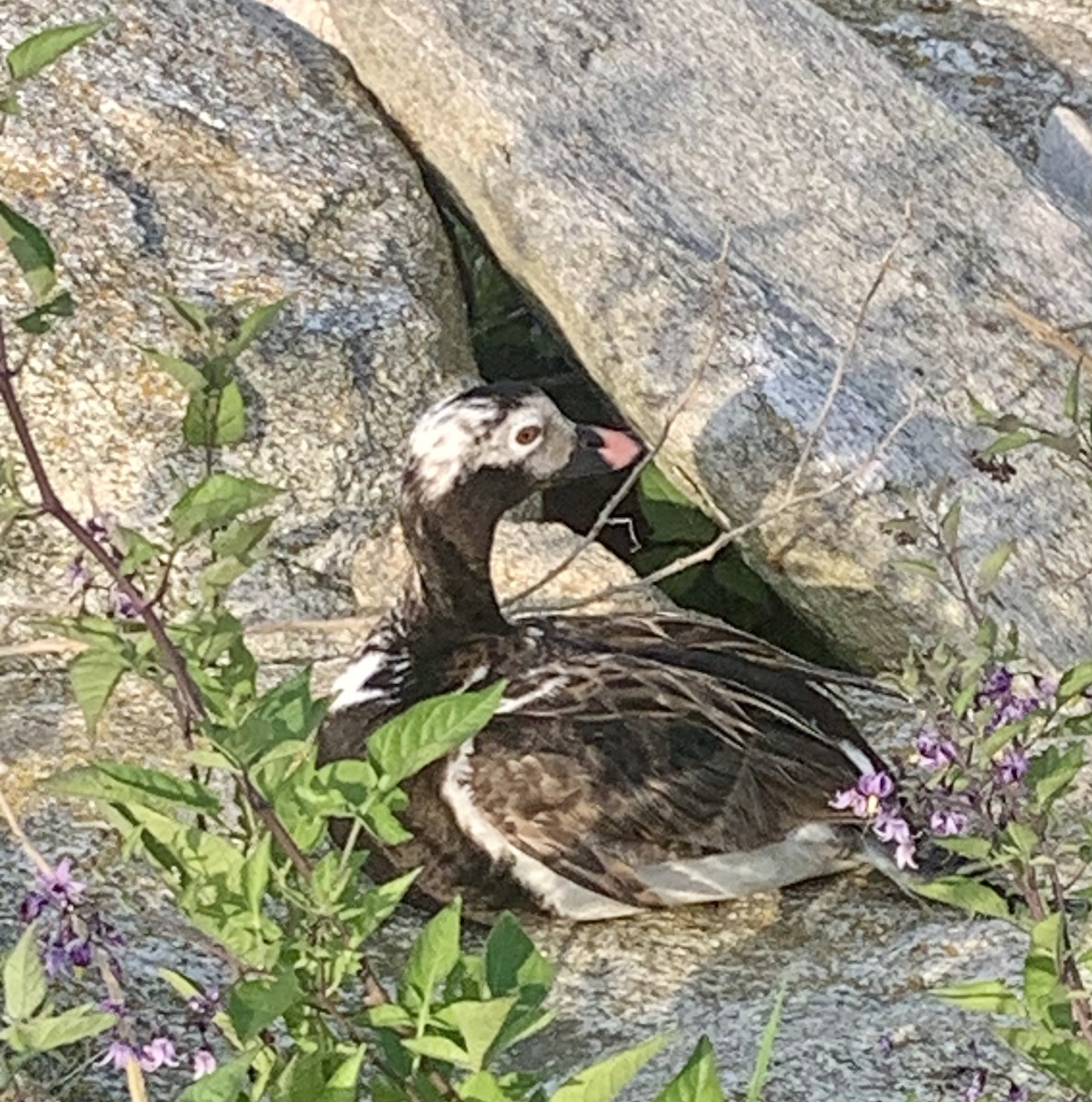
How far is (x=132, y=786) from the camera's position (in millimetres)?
2098

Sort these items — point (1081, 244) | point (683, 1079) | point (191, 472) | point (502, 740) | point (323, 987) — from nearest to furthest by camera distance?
1. point (683, 1079)
2. point (323, 987)
3. point (502, 740)
4. point (191, 472)
5. point (1081, 244)

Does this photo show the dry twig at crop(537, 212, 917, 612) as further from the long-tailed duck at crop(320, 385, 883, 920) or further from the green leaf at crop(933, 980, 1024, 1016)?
the green leaf at crop(933, 980, 1024, 1016)

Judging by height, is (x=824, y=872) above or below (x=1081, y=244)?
below

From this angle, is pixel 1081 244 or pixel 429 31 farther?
pixel 1081 244

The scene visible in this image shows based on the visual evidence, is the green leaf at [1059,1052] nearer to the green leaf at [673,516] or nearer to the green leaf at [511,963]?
the green leaf at [511,963]

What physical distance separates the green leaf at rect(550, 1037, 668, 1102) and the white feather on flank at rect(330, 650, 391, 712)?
1737mm

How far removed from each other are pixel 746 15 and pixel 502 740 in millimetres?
2515

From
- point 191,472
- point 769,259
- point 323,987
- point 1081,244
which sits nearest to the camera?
point 323,987

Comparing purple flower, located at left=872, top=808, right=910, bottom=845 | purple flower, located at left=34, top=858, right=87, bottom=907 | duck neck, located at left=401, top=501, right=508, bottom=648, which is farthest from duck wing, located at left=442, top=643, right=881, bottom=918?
purple flower, located at left=34, top=858, right=87, bottom=907

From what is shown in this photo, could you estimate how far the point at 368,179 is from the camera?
198 inches

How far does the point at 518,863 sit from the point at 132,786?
1.51 meters

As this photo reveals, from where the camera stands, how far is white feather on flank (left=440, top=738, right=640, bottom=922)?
3537mm

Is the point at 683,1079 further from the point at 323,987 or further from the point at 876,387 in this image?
the point at 876,387

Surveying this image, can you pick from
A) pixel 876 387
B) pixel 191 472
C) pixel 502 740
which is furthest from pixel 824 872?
pixel 191 472
